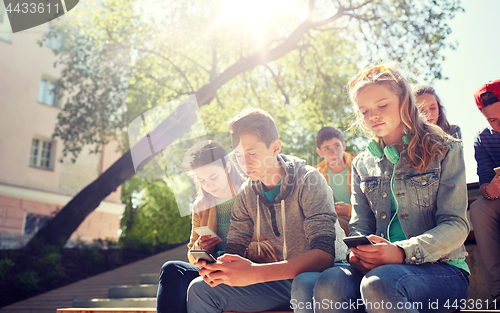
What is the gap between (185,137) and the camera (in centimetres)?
1121

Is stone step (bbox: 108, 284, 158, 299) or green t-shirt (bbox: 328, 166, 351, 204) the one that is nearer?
green t-shirt (bbox: 328, 166, 351, 204)

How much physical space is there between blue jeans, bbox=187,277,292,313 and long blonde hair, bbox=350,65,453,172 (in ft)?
3.18

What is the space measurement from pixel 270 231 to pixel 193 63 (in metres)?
11.4

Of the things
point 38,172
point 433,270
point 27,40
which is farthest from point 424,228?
point 27,40

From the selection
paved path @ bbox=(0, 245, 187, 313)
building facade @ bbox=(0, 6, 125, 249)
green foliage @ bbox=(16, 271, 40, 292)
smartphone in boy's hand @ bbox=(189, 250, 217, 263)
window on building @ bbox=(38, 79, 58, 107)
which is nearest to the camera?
smartphone in boy's hand @ bbox=(189, 250, 217, 263)

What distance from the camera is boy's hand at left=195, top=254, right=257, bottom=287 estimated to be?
1969 mm

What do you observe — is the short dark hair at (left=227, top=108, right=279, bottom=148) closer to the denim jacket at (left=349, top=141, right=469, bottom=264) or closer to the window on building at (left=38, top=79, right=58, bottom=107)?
the denim jacket at (left=349, top=141, right=469, bottom=264)

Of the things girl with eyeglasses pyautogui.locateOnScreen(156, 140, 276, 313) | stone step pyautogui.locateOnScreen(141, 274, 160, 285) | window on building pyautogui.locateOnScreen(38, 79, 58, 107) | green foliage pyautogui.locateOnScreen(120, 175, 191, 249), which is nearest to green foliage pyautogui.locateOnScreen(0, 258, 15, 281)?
stone step pyautogui.locateOnScreen(141, 274, 160, 285)

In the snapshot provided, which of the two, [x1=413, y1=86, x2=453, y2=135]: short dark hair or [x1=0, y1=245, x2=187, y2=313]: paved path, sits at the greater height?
[x1=413, y1=86, x2=453, y2=135]: short dark hair

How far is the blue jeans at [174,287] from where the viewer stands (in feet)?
7.99

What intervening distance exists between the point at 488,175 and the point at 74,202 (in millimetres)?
11062

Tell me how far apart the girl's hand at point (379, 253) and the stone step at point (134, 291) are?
5629mm

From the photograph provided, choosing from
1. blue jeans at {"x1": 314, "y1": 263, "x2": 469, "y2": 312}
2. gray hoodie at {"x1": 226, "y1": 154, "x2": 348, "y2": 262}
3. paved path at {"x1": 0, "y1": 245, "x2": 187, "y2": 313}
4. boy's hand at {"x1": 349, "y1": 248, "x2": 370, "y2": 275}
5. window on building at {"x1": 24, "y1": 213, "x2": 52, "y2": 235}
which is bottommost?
paved path at {"x1": 0, "y1": 245, "x2": 187, "y2": 313}

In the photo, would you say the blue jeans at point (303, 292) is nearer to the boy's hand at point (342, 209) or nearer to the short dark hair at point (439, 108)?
the boy's hand at point (342, 209)
